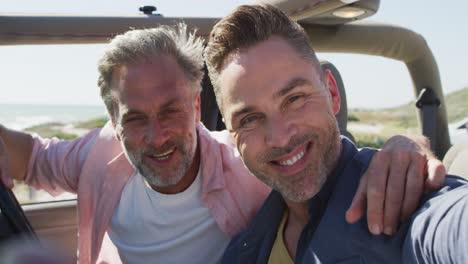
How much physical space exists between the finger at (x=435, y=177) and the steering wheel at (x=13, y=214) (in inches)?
44.0

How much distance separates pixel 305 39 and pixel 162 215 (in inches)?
31.2

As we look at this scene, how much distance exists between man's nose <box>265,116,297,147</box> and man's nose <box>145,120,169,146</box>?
1.97 feet

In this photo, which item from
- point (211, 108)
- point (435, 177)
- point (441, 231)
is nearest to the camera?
point (441, 231)

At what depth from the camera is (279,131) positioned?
130 cm

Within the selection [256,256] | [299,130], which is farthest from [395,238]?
[256,256]

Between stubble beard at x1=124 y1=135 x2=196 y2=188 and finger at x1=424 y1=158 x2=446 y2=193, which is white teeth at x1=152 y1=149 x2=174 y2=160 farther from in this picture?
finger at x1=424 y1=158 x2=446 y2=193

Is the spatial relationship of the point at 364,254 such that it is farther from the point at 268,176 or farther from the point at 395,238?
the point at 268,176

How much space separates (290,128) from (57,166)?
1.09 meters

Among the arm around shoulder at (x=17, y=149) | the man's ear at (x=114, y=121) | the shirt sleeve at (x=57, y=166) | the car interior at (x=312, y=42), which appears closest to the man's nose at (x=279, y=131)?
the car interior at (x=312, y=42)

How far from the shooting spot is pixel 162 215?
1.87m

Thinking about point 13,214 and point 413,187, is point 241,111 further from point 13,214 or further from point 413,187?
point 13,214

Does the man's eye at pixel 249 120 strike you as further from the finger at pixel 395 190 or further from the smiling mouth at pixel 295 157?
the finger at pixel 395 190

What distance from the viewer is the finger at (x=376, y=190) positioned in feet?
3.60

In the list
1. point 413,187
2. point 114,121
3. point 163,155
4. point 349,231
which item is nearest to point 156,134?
point 163,155
